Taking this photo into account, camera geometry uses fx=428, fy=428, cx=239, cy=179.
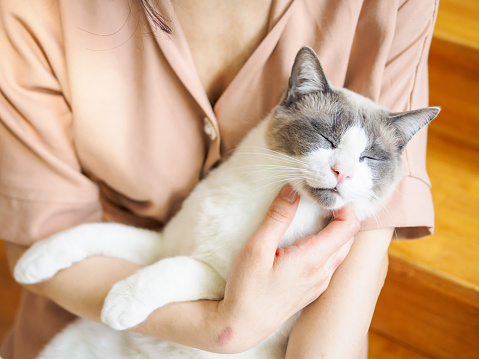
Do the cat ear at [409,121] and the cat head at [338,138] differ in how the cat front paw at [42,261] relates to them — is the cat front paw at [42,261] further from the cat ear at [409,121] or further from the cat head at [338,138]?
the cat ear at [409,121]

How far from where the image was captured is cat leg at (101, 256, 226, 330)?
0.88 m

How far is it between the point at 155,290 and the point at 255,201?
0.29 meters

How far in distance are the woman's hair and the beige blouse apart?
2 centimetres

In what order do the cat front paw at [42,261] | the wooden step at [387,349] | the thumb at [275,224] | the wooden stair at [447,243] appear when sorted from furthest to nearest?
1. the wooden step at [387,349]
2. the wooden stair at [447,243]
3. the cat front paw at [42,261]
4. the thumb at [275,224]

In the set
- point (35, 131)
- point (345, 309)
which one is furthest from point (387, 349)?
point (35, 131)

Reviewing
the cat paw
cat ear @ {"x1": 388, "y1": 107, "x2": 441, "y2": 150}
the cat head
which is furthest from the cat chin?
the cat paw

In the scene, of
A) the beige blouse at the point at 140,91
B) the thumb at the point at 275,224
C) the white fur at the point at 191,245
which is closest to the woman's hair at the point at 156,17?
the beige blouse at the point at 140,91

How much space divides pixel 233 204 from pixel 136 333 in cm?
40

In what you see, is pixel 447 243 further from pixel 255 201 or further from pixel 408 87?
pixel 255 201

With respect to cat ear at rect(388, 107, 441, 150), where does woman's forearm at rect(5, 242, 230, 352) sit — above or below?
below

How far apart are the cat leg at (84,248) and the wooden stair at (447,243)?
790 mm

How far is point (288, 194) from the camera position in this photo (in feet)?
2.98

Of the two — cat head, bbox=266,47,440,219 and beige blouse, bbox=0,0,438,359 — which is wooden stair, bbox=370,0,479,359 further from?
cat head, bbox=266,47,440,219

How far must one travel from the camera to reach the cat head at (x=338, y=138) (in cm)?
87
